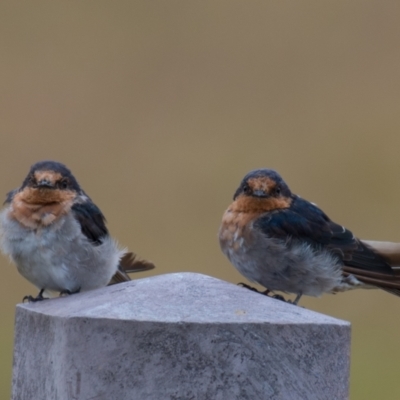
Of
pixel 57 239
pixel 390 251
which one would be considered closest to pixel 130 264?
pixel 57 239

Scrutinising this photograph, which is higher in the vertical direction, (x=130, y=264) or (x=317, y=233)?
(x=317, y=233)

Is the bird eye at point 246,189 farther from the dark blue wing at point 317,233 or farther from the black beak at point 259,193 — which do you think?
the dark blue wing at point 317,233

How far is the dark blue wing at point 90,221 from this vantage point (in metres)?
5.17

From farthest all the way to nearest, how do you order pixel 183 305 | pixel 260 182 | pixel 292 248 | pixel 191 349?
pixel 260 182
pixel 292 248
pixel 183 305
pixel 191 349

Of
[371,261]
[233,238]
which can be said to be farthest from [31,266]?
[371,261]

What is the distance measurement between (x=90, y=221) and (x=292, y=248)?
1.26 meters

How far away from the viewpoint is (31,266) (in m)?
4.98

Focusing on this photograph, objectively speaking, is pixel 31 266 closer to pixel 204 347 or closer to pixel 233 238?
pixel 233 238

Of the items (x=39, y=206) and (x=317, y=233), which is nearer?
(x=39, y=206)

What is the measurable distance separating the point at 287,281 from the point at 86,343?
296 cm

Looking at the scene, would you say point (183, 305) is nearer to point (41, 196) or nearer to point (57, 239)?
point (57, 239)

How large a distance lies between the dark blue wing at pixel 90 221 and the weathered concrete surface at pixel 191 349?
7.01 feet

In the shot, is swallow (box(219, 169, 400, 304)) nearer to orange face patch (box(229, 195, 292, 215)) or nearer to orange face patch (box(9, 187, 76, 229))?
orange face patch (box(229, 195, 292, 215))

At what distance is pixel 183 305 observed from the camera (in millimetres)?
2896
